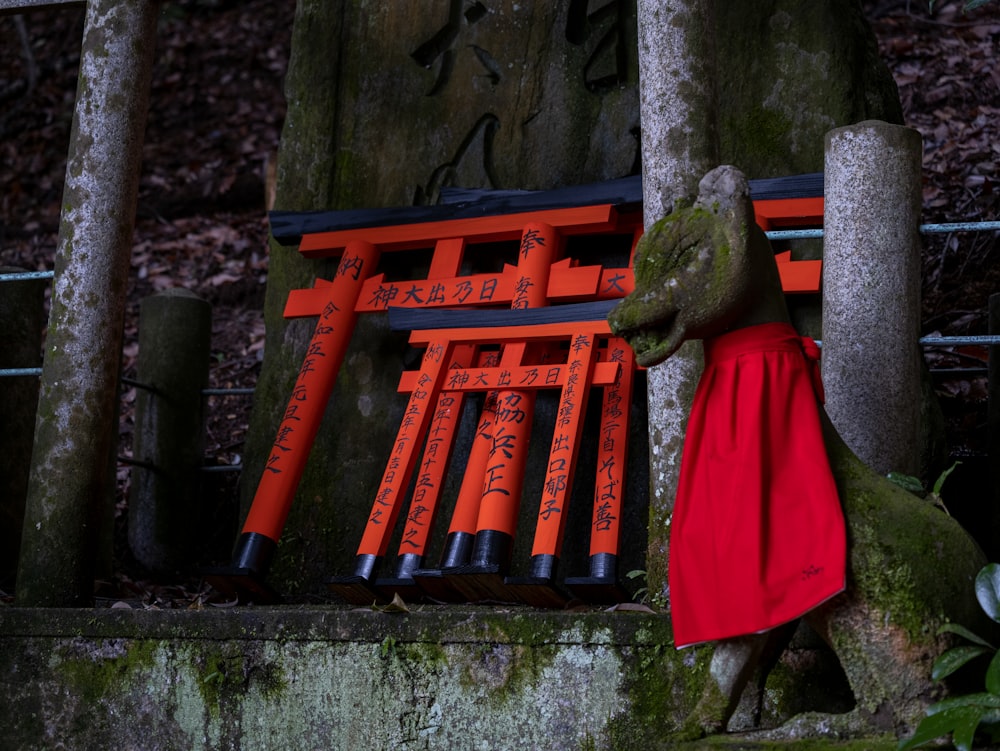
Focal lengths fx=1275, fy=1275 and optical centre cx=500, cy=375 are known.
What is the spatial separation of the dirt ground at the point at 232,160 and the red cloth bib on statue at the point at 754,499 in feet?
8.67

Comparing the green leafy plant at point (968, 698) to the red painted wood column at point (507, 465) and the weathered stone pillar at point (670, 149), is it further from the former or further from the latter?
the red painted wood column at point (507, 465)

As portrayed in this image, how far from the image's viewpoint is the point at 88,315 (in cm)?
380

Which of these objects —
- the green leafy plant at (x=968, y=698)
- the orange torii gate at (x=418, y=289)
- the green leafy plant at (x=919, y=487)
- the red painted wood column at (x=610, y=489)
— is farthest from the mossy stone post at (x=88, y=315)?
the green leafy plant at (x=968, y=698)

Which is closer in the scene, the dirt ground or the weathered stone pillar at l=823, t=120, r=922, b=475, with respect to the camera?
the weathered stone pillar at l=823, t=120, r=922, b=475

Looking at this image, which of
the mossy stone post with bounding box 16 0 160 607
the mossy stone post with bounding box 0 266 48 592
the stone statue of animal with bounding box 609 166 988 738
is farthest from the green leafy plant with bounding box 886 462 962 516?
the mossy stone post with bounding box 0 266 48 592

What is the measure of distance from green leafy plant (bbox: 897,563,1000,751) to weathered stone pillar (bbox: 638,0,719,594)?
907 millimetres

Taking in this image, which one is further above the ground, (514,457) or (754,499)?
(514,457)

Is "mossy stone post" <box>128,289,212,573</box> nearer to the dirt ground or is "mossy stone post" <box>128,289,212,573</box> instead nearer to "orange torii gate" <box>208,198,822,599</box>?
the dirt ground

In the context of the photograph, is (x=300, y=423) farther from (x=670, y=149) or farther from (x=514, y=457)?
(x=670, y=149)

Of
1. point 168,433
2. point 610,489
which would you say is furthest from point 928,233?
point 168,433

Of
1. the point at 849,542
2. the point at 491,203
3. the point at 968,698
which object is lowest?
the point at 968,698

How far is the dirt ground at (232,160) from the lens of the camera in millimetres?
6102

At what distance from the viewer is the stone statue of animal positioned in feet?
7.72

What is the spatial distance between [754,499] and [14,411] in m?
3.15
